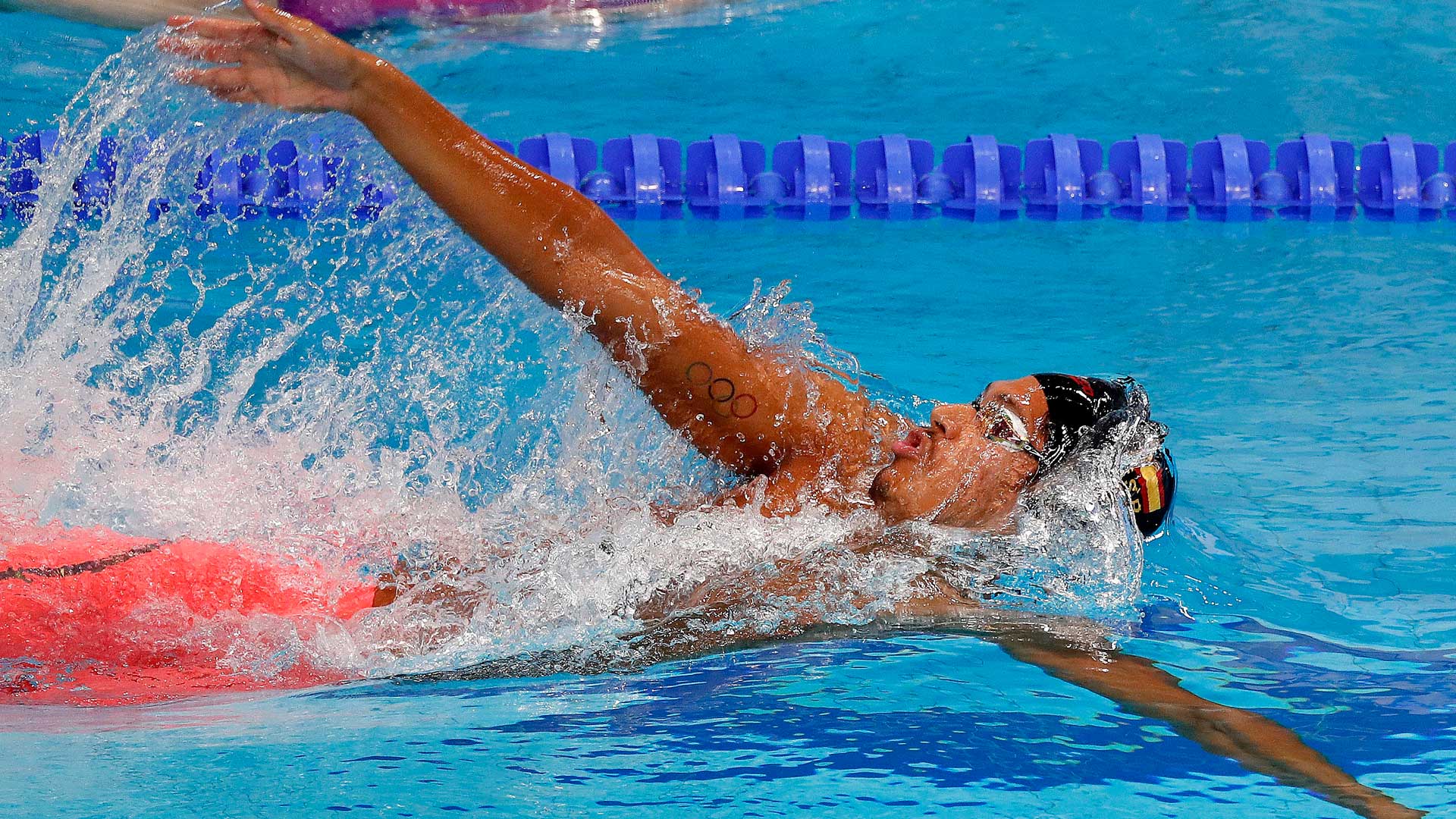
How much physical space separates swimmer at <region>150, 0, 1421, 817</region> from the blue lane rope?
8.25 ft

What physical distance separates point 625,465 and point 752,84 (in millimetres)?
3600

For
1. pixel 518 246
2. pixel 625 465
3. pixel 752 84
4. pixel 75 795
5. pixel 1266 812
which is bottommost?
pixel 1266 812

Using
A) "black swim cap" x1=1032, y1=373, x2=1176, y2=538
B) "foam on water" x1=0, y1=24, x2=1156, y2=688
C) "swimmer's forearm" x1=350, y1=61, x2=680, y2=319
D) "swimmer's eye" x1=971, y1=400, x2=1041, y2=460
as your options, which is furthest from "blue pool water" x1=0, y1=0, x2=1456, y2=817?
"swimmer's eye" x1=971, y1=400, x2=1041, y2=460

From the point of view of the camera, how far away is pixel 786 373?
2.20 meters

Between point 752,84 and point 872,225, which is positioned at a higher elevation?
point 752,84

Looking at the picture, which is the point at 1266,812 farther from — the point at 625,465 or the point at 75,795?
the point at 75,795

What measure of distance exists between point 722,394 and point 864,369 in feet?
4.99

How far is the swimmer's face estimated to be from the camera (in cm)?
217

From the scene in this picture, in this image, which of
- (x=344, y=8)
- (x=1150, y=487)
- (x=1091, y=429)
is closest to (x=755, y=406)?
(x=1091, y=429)

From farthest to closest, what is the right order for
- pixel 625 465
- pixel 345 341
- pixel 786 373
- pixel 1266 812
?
pixel 345 341, pixel 625 465, pixel 786 373, pixel 1266 812

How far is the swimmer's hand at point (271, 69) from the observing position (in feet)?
6.16

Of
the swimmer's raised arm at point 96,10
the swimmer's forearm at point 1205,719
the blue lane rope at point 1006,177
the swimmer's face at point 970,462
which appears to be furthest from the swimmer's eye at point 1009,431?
the swimmer's raised arm at point 96,10

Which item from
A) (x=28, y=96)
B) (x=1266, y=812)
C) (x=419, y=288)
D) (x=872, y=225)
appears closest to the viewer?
(x=1266, y=812)

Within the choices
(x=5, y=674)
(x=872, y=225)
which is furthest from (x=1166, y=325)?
(x=5, y=674)
